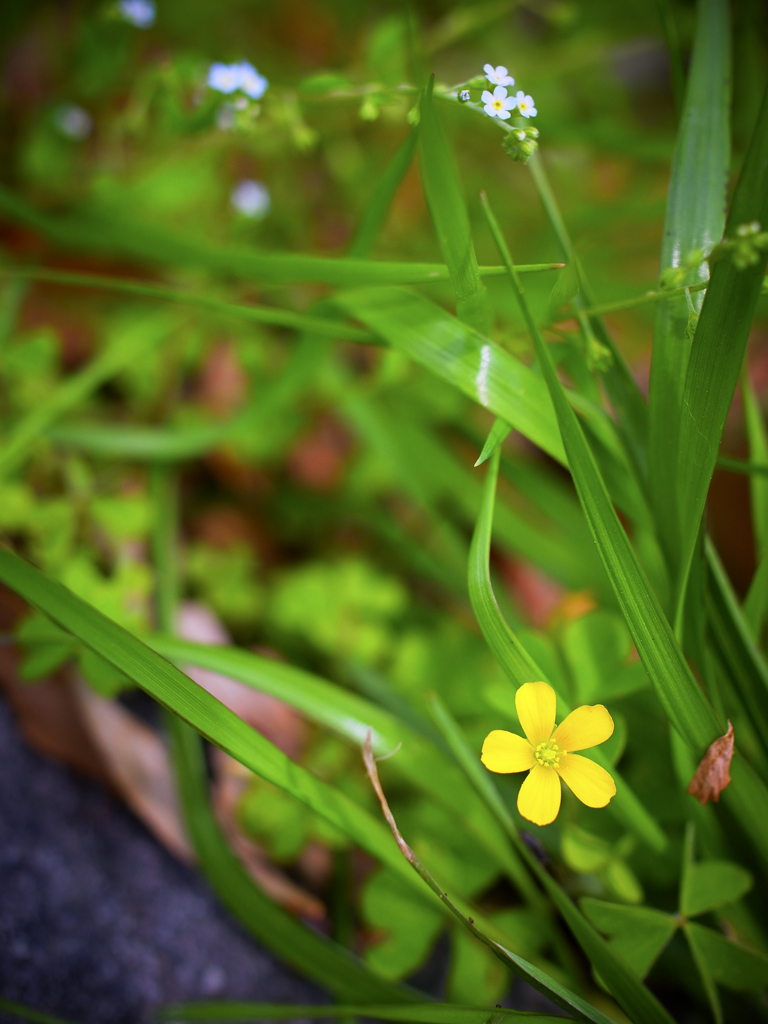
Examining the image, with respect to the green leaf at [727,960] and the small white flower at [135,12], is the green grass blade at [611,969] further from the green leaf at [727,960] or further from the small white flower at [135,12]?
the small white flower at [135,12]

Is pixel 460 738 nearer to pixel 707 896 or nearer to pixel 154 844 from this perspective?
pixel 707 896

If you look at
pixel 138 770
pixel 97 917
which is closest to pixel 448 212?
pixel 138 770

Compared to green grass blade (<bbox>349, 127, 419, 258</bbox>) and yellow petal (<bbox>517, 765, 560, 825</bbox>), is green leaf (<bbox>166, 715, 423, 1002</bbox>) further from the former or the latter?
green grass blade (<bbox>349, 127, 419, 258</bbox>)

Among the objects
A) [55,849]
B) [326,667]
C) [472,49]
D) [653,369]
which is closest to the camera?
[653,369]

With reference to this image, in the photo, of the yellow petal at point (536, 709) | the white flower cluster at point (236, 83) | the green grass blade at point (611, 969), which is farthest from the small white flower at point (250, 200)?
the green grass blade at point (611, 969)

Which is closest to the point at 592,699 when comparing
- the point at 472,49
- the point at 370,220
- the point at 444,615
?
the point at 444,615

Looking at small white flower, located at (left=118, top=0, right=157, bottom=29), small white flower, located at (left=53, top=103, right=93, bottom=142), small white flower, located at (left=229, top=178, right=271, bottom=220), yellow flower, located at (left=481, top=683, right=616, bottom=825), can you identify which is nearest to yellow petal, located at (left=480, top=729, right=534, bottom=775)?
yellow flower, located at (left=481, top=683, right=616, bottom=825)
